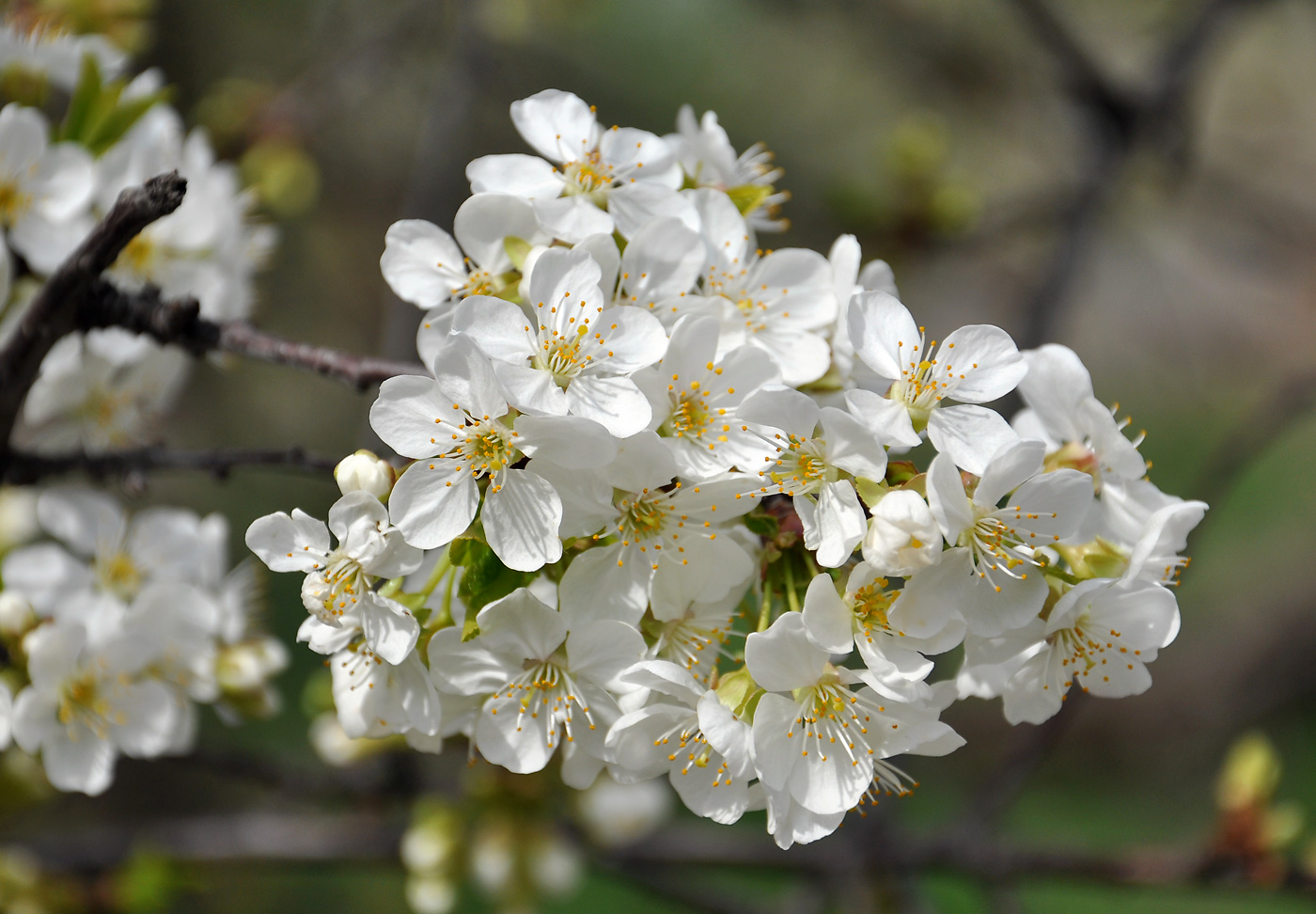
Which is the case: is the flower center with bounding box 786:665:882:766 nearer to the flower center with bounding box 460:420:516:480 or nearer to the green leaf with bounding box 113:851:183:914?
the flower center with bounding box 460:420:516:480

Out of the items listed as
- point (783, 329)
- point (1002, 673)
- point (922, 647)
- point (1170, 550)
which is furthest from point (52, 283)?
point (1170, 550)

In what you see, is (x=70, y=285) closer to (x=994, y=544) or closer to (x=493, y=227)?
(x=493, y=227)

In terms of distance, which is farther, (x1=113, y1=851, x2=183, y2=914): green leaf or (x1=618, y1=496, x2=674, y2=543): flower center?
(x1=113, y1=851, x2=183, y2=914): green leaf

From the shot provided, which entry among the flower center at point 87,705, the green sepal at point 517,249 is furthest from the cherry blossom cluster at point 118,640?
the green sepal at point 517,249

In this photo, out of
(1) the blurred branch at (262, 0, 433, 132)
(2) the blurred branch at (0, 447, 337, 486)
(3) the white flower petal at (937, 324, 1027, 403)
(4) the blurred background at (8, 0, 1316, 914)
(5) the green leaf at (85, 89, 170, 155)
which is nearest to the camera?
(3) the white flower petal at (937, 324, 1027, 403)

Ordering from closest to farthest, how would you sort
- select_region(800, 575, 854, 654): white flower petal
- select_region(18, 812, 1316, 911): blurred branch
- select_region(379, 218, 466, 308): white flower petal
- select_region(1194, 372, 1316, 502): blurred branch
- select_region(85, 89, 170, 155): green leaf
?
select_region(800, 575, 854, 654): white flower petal → select_region(379, 218, 466, 308): white flower petal → select_region(85, 89, 170, 155): green leaf → select_region(18, 812, 1316, 911): blurred branch → select_region(1194, 372, 1316, 502): blurred branch

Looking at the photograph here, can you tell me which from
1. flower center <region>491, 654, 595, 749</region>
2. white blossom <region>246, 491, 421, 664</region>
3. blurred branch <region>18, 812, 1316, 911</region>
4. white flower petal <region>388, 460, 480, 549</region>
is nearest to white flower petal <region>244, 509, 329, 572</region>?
white blossom <region>246, 491, 421, 664</region>

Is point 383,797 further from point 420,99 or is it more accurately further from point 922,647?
point 420,99

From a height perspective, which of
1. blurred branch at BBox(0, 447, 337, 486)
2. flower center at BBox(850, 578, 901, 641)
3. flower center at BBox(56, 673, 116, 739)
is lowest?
flower center at BBox(56, 673, 116, 739)
